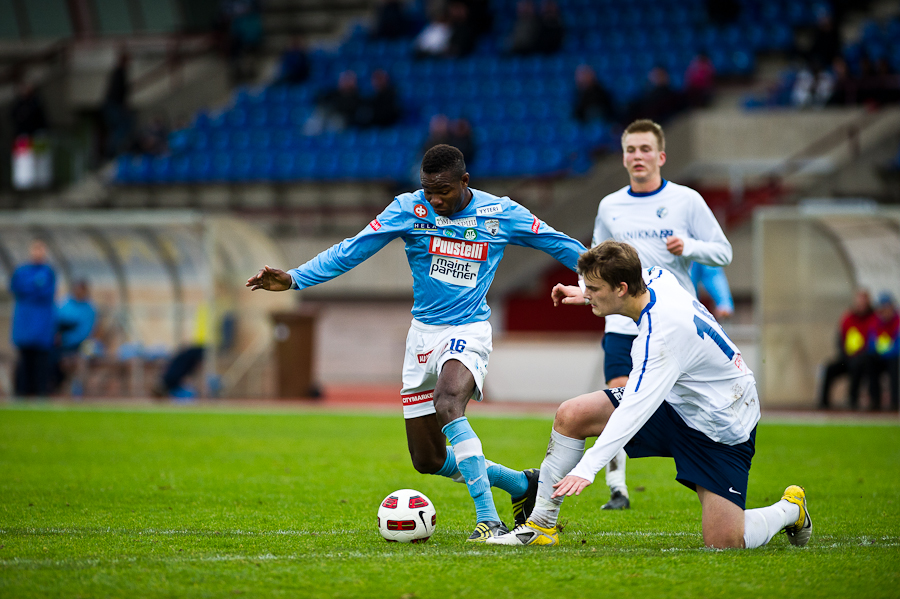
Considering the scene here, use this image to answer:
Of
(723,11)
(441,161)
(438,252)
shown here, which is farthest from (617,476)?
(723,11)

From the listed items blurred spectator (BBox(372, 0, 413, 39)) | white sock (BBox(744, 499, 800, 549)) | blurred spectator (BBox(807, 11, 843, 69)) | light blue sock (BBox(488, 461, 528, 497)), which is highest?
blurred spectator (BBox(372, 0, 413, 39))

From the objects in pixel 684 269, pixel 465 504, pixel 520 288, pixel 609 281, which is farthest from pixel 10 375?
pixel 609 281

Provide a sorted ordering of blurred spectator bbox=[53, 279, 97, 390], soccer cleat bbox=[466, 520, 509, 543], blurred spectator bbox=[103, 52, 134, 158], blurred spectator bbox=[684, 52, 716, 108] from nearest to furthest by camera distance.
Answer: soccer cleat bbox=[466, 520, 509, 543], blurred spectator bbox=[53, 279, 97, 390], blurred spectator bbox=[684, 52, 716, 108], blurred spectator bbox=[103, 52, 134, 158]

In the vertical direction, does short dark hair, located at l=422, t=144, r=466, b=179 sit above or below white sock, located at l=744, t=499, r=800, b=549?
above

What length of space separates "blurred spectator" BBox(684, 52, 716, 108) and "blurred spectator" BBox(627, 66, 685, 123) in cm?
31

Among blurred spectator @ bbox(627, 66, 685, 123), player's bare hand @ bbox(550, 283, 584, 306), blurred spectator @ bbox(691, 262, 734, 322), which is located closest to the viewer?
player's bare hand @ bbox(550, 283, 584, 306)

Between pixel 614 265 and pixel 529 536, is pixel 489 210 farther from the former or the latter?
pixel 529 536

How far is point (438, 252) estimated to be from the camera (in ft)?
19.6

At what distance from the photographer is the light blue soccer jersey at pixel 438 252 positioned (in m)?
5.96

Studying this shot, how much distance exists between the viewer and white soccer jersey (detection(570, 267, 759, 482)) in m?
4.84

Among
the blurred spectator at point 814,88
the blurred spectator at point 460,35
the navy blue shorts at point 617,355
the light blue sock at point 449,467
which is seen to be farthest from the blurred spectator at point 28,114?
the light blue sock at point 449,467

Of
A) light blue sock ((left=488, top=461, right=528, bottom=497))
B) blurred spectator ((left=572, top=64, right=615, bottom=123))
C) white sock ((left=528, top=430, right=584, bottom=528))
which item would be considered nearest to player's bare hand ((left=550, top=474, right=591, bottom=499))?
white sock ((left=528, top=430, right=584, bottom=528))

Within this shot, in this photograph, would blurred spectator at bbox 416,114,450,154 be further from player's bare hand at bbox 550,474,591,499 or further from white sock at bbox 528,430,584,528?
player's bare hand at bbox 550,474,591,499

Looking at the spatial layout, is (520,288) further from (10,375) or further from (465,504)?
(465,504)
